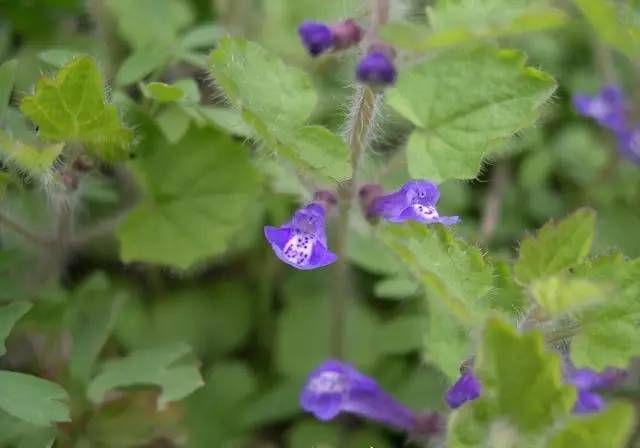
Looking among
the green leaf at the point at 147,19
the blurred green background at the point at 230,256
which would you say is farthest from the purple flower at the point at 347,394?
the green leaf at the point at 147,19

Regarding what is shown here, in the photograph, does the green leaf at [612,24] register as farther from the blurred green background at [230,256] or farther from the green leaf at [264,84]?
the green leaf at [264,84]

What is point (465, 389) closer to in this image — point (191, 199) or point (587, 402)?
point (587, 402)

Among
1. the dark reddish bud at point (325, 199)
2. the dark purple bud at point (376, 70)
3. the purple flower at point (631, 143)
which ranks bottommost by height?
the purple flower at point (631, 143)

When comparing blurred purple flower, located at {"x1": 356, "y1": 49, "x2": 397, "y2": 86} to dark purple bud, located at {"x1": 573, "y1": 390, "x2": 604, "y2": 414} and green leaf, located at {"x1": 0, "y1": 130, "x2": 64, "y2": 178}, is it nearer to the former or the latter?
green leaf, located at {"x1": 0, "y1": 130, "x2": 64, "y2": 178}

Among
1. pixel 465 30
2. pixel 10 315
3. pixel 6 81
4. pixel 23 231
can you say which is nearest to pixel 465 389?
pixel 465 30

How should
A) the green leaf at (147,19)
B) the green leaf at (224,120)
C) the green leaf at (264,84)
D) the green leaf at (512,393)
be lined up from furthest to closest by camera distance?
the green leaf at (147,19)
the green leaf at (224,120)
the green leaf at (264,84)
the green leaf at (512,393)

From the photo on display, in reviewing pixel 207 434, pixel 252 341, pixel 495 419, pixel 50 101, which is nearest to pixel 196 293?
pixel 252 341
